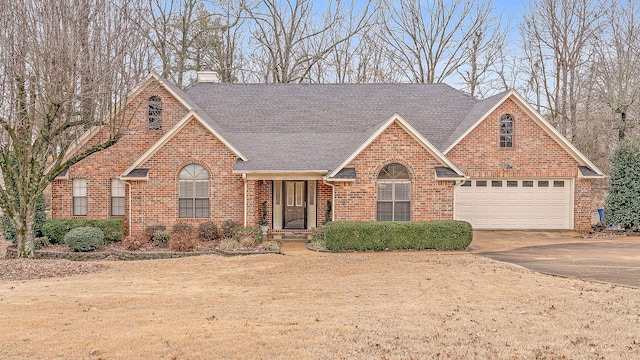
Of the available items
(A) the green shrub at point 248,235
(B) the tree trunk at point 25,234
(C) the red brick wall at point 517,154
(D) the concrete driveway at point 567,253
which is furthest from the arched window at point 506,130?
(B) the tree trunk at point 25,234

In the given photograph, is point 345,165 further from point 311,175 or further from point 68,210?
point 68,210

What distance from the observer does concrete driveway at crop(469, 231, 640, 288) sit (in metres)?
11.4

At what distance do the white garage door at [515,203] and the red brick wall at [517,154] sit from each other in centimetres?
47

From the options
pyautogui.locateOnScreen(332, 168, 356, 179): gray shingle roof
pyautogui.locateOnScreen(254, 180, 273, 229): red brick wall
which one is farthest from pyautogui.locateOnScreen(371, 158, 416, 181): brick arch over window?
pyautogui.locateOnScreen(254, 180, 273, 229): red brick wall

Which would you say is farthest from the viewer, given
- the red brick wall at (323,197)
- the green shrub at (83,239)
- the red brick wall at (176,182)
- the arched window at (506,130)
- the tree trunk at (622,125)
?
the tree trunk at (622,125)

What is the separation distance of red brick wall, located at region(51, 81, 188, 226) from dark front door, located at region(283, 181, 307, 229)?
18.0ft

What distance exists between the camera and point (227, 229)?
16.5 meters

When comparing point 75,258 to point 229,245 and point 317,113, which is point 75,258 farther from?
point 317,113

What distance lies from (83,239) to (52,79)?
17.1 ft

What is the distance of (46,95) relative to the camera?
1260cm

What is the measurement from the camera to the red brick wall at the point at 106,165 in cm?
1788

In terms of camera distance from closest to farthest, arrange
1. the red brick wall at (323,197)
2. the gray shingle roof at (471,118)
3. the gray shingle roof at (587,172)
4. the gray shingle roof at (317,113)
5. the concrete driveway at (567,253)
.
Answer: the concrete driveway at (567,253)
the red brick wall at (323,197)
the gray shingle roof at (317,113)
the gray shingle roof at (587,172)
the gray shingle roof at (471,118)

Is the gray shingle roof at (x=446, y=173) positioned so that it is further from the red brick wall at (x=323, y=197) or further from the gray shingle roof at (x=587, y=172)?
the gray shingle roof at (x=587, y=172)

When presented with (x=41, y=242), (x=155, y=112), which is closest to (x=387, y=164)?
(x=155, y=112)
